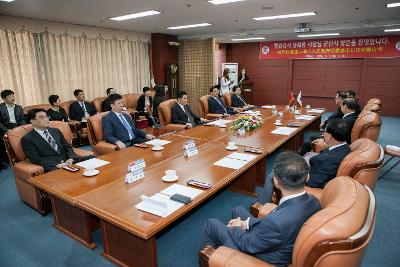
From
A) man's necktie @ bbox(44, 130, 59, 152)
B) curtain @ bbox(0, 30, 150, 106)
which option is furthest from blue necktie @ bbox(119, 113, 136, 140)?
curtain @ bbox(0, 30, 150, 106)

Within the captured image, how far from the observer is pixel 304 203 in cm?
146

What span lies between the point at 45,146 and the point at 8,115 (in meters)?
2.35

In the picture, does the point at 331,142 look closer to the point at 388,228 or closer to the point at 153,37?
the point at 388,228

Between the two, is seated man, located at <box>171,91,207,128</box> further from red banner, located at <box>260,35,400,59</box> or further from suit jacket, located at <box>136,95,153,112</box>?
red banner, located at <box>260,35,400,59</box>

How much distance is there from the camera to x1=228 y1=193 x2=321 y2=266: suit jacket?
4.59ft

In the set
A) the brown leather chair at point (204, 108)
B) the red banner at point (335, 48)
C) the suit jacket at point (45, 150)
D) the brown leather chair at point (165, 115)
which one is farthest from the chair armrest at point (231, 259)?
the red banner at point (335, 48)

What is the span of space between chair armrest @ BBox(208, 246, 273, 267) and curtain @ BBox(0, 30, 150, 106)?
18.9ft

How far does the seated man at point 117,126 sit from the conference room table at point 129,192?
2.44 ft

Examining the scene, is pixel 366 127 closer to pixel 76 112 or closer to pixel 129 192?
pixel 129 192

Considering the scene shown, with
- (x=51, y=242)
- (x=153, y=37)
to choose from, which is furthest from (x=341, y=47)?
(x=51, y=242)

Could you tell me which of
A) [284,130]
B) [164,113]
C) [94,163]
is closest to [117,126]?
[94,163]

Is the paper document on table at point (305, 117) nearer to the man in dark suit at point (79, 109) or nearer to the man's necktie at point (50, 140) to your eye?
the man's necktie at point (50, 140)

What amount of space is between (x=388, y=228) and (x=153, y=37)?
749cm

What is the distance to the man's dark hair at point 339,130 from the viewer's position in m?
2.38
